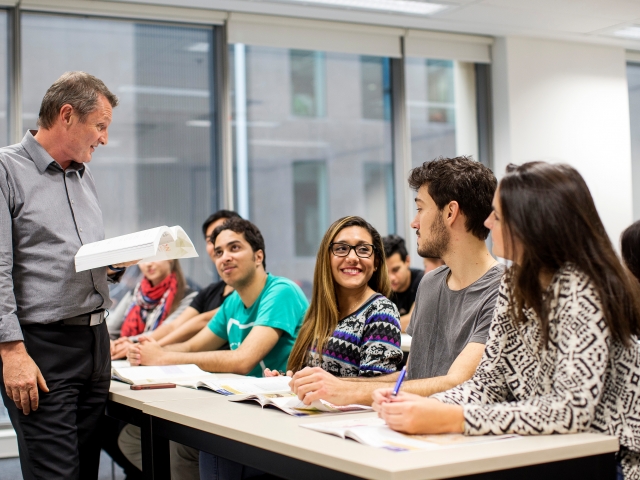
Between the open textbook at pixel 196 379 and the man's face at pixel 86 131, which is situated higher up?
the man's face at pixel 86 131

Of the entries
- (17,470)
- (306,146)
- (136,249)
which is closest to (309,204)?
(306,146)

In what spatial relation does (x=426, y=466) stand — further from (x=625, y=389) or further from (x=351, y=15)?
(x=351, y=15)

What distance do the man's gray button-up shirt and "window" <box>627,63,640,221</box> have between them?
5453 millimetres

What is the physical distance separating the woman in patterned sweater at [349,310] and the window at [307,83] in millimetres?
3247

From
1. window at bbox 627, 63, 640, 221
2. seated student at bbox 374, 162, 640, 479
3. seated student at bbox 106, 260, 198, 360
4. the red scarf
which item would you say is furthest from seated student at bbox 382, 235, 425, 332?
window at bbox 627, 63, 640, 221

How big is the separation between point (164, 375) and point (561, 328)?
1.50m

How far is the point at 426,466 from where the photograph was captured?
1198 millimetres

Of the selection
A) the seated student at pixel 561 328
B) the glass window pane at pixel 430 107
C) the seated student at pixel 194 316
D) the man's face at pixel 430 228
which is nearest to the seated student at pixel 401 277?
the seated student at pixel 194 316

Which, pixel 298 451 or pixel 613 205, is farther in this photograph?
pixel 613 205

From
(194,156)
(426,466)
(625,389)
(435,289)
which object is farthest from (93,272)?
(194,156)

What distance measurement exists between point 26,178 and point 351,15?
3.59 metres

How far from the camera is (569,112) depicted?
6012mm

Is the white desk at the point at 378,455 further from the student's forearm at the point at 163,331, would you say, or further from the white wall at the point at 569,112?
the white wall at the point at 569,112

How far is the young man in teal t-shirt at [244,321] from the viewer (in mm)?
2748
